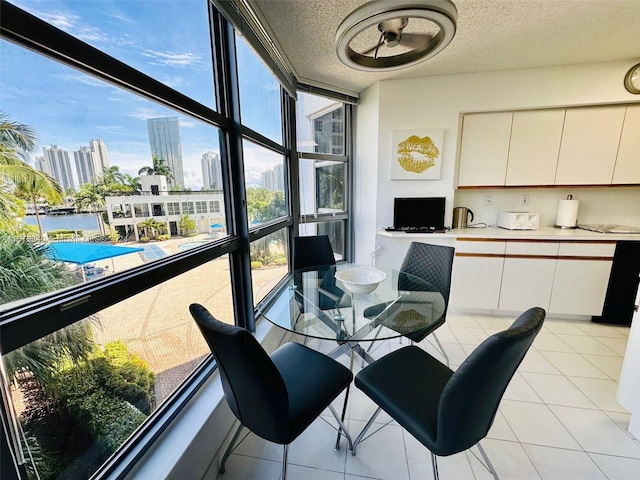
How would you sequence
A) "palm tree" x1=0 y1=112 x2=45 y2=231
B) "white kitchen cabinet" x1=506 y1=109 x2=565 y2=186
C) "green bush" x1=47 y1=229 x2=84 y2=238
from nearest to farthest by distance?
"palm tree" x1=0 y1=112 x2=45 y2=231
"green bush" x1=47 y1=229 x2=84 y2=238
"white kitchen cabinet" x1=506 y1=109 x2=565 y2=186

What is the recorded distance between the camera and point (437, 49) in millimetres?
1365

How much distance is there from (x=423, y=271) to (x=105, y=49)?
228cm

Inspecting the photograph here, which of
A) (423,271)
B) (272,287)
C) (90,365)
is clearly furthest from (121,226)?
(423,271)

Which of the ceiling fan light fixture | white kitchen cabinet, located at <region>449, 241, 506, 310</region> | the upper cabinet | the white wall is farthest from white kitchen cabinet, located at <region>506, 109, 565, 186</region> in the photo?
the ceiling fan light fixture

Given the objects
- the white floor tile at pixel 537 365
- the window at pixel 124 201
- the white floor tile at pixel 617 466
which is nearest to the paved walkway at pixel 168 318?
the window at pixel 124 201

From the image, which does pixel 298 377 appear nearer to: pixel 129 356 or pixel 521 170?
pixel 129 356

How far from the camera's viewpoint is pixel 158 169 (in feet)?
3.79

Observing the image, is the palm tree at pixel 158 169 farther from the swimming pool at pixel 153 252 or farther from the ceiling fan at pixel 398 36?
the ceiling fan at pixel 398 36

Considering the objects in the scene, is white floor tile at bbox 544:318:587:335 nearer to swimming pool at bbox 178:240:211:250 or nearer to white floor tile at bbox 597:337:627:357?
white floor tile at bbox 597:337:627:357

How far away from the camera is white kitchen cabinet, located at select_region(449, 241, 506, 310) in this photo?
269 centimetres

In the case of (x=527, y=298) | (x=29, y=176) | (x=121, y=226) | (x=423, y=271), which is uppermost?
(x=29, y=176)

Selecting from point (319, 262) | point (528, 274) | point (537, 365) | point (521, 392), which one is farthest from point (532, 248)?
point (319, 262)

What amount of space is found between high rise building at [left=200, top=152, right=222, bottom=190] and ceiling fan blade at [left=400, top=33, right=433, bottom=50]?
50.3 inches

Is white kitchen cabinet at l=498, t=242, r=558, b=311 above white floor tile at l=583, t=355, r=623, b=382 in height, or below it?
above
